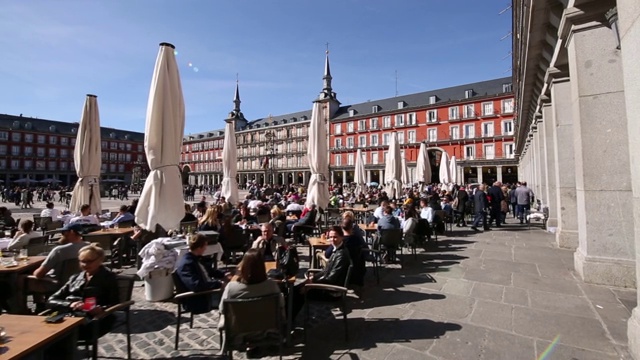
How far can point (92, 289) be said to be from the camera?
2.85 meters

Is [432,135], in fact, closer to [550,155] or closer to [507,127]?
[507,127]

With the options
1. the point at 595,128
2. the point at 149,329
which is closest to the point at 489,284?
the point at 595,128

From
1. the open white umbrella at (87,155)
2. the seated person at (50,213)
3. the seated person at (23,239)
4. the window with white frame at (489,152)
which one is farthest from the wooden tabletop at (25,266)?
the window with white frame at (489,152)

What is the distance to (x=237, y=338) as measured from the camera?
2537 millimetres

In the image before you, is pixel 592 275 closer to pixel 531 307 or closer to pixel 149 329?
pixel 531 307

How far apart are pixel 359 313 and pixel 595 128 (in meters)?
4.54

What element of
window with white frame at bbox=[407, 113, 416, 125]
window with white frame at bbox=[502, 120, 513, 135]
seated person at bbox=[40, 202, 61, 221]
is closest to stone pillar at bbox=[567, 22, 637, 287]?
seated person at bbox=[40, 202, 61, 221]

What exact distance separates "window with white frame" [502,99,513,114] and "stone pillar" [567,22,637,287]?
3885 centimetres

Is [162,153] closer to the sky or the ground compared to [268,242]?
closer to the sky

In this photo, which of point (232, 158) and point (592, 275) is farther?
point (232, 158)

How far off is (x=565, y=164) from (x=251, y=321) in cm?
761

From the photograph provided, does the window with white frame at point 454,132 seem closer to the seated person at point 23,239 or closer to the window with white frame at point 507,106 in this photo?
the window with white frame at point 507,106

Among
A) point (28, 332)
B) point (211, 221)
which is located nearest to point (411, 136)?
point (211, 221)

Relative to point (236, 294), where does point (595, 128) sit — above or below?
above
